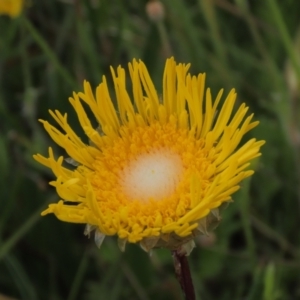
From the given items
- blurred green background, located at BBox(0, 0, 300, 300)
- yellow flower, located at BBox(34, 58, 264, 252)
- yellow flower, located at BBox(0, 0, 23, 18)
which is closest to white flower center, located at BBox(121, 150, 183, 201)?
yellow flower, located at BBox(34, 58, 264, 252)

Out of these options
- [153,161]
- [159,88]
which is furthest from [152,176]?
[159,88]

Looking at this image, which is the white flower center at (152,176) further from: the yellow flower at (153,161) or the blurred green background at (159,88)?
the blurred green background at (159,88)

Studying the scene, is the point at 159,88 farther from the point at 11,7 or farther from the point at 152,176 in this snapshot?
the point at 152,176

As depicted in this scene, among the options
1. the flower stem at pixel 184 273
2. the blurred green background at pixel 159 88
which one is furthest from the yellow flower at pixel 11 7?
the flower stem at pixel 184 273

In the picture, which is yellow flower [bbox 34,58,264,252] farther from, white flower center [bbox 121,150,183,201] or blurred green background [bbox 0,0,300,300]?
blurred green background [bbox 0,0,300,300]

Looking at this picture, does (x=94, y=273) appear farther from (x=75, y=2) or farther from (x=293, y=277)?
(x=75, y=2)

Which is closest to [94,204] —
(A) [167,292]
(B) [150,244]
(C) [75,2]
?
(B) [150,244]
